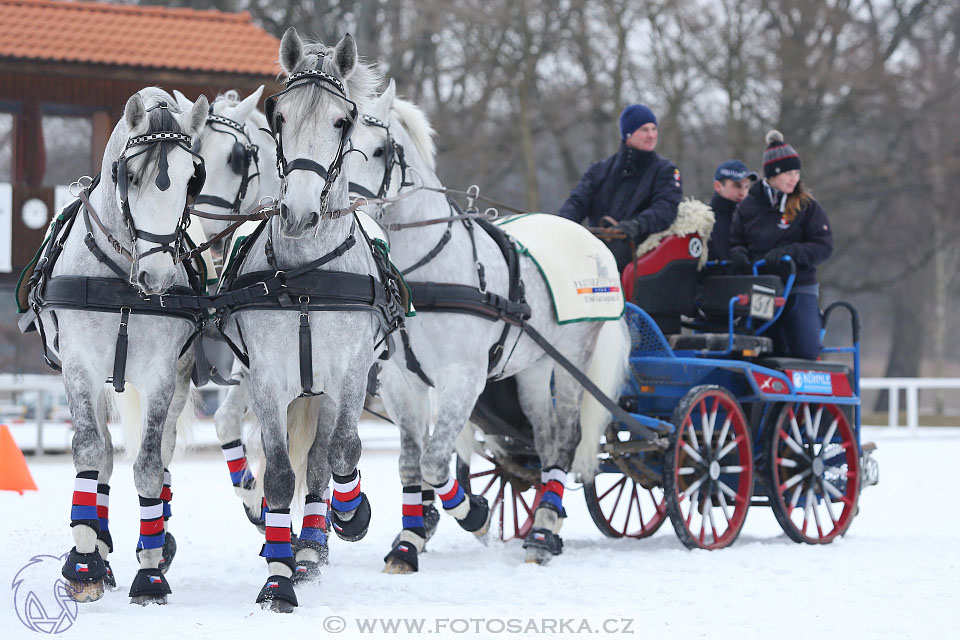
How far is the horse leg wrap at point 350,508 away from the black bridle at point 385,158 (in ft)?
4.07

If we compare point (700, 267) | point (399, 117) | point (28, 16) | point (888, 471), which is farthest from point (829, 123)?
point (399, 117)

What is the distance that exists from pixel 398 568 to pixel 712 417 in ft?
7.05

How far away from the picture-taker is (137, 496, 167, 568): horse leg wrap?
4.75 m

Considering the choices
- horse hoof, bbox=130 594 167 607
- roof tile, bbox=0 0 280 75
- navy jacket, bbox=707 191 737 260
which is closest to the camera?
horse hoof, bbox=130 594 167 607

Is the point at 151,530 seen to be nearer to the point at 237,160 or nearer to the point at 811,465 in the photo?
the point at 237,160

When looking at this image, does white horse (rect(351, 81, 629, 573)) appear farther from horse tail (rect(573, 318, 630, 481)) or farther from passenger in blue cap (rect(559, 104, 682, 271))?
passenger in blue cap (rect(559, 104, 682, 271))

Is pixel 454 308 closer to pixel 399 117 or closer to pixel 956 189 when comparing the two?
pixel 399 117

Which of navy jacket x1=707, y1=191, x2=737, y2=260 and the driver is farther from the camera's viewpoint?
navy jacket x1=707, y1=191, x2=737, y2=260

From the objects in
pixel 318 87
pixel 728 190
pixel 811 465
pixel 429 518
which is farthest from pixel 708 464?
pixel 318 87

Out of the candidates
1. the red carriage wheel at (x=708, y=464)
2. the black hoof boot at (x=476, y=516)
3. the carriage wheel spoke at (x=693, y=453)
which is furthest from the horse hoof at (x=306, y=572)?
the carriage wheel spoke at (x=693, y=453)

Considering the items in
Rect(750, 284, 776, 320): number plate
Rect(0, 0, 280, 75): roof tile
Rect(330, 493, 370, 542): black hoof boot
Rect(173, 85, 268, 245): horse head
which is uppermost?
Rect(0, 0, 280, 75): roof tile

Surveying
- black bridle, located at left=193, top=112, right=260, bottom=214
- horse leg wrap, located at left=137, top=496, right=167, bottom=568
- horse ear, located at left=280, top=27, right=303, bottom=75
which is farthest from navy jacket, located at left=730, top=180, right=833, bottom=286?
horse leg wrap, located at left=137, top=496, right=167, bottom=568

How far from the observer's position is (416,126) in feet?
→ 19.5

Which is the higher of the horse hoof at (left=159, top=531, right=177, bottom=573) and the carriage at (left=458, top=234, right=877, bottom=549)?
the carriage at (left=458, top=234, right=877, bottom=549)
